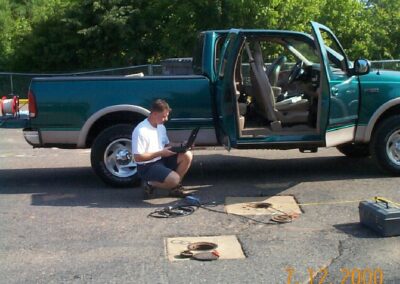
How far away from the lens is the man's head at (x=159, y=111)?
23.9 feet

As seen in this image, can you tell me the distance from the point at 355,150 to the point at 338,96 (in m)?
2.04

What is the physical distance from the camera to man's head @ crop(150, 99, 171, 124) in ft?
23.9

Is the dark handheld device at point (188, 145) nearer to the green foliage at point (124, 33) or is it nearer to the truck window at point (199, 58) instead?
the truck window at point (199, 58)

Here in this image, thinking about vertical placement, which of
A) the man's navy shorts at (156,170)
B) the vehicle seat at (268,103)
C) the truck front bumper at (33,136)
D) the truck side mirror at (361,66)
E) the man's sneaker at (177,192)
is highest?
the truck side mirror at (361,66)

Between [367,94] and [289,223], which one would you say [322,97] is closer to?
[367,94]

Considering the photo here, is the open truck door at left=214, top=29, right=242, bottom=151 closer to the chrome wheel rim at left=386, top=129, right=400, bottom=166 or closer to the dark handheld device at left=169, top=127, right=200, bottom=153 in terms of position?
the dark handheld device at left=169, top=127, right=200, bottom=153

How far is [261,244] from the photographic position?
5707 mm

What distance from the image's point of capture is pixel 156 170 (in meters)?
7.32

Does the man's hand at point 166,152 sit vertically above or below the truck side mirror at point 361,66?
below

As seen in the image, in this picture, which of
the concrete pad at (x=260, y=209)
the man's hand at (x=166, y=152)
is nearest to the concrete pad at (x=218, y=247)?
the concrete pad at (x=260, y=209)

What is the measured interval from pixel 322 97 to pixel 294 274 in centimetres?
334

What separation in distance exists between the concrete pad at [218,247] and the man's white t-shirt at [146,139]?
1.68 m

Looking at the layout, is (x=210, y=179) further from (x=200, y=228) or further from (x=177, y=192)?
(x=200, y=228)

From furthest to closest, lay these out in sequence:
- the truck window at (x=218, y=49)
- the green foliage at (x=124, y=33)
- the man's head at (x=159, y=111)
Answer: the green foliage at (x=124, y=33) → the truck window at (x=218, y=49) → the man's head at (x=159, y=111)
